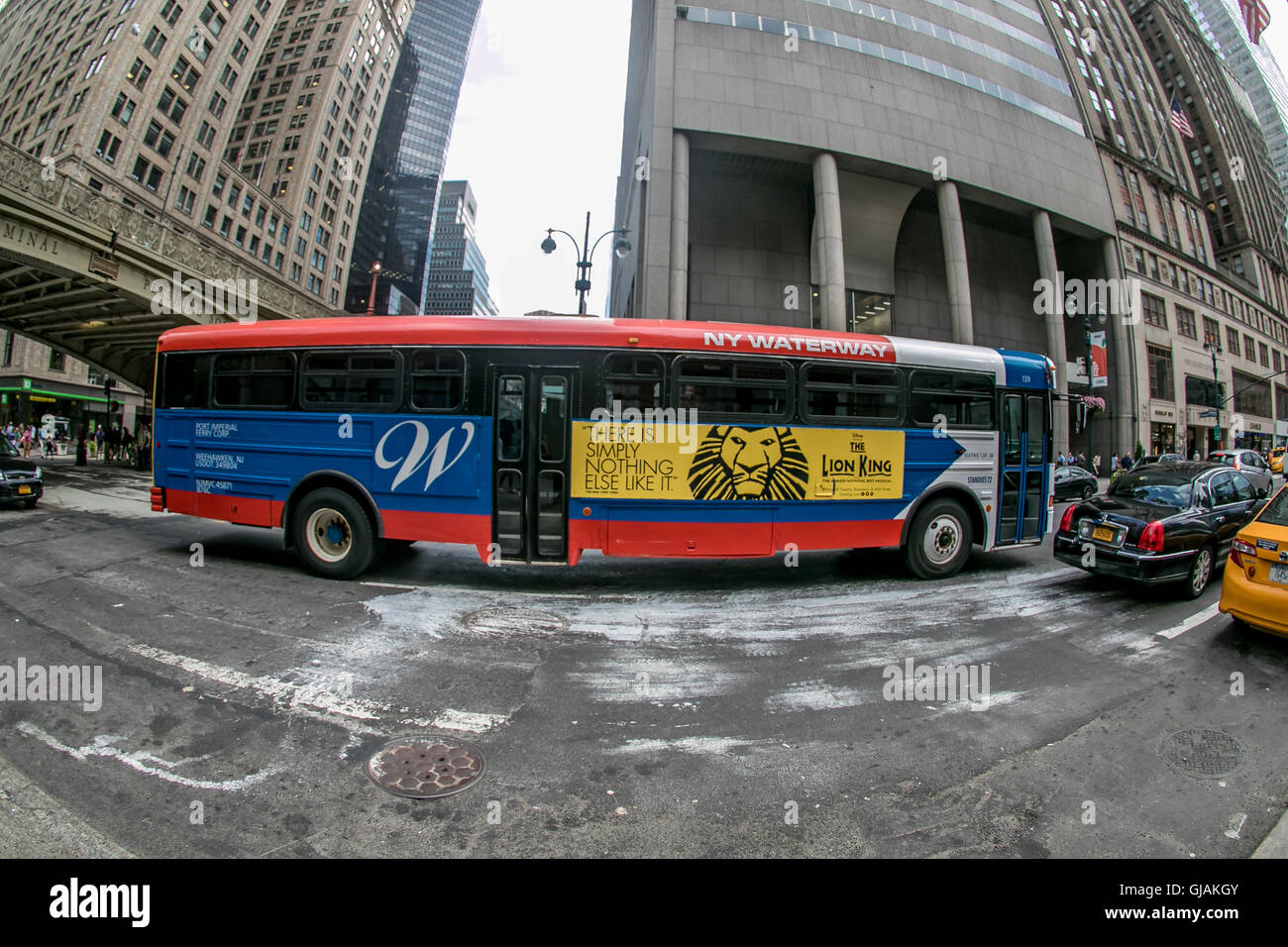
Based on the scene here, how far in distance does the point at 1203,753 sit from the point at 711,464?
182 inches

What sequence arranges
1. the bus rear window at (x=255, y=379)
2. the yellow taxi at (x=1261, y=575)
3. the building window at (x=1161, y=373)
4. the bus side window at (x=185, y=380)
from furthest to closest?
the building window at (x=1161, y=373) < the bus side window at (x=185, y=380) < the bus rear window at (x=255, y=379) < the yellow taxi at (x=1261, y=575)

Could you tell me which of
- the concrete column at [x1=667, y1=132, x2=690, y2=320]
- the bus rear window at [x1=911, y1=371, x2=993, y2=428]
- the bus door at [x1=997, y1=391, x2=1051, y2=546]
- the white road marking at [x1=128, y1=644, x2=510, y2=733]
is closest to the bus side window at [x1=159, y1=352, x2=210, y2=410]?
the white road marking at [x1=128, y1=644, x2=510, y2=733]

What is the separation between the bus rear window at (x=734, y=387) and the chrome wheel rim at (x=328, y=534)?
15.7 feet

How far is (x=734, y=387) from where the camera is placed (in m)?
6.57

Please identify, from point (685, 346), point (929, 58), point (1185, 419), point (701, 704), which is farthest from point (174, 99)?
point (1185, 419)

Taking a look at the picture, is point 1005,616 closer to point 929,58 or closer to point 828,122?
point 828,122

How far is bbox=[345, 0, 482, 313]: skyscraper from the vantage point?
90.9 meters

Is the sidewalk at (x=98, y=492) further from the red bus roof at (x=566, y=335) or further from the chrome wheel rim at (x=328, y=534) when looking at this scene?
the red bus roof at (x=566, y=335)

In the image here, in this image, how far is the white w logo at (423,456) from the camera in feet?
21.3

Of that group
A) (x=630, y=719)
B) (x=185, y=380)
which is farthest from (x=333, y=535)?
(x=630, y=719)

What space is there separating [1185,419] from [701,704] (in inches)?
2142

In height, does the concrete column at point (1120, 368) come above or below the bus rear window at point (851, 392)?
above

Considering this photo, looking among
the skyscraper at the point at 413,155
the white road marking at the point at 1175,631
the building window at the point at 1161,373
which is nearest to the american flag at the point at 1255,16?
the building window at the point at 1161,373

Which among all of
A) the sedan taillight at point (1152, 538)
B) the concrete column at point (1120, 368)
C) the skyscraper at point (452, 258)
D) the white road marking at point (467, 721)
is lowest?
the white road marking at point (467, 721)
